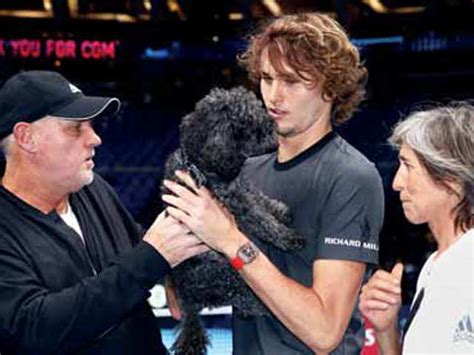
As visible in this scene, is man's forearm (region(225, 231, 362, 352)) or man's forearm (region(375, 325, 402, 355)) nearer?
man's forearm (region(225, 231, 362, 352))

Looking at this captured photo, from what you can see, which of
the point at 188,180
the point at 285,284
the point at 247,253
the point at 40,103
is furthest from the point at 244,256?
the point at 40,103

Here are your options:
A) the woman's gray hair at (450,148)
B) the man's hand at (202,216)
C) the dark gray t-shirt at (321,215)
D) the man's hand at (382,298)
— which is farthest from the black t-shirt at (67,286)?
the woman's gray hair at (450,148)

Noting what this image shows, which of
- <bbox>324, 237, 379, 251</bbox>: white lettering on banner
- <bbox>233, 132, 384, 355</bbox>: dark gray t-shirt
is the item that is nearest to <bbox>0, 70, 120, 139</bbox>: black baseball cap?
<bbox>233, 132, 384, 355</bbox>: dark gray t-shirt

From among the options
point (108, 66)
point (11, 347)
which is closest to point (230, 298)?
point (11, 347)

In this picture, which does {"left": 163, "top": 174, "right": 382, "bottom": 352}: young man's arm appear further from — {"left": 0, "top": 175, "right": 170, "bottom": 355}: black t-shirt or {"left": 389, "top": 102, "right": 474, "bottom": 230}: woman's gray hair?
{"left": 389, "top": 102, "right": 474, "bottom": 230}: woman's gray hair

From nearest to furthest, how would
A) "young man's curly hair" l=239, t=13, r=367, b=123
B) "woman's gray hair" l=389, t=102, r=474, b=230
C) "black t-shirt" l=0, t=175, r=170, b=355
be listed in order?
"woman's gray hair" l=389, t=102, r=474, b=230 → "black t-shirt" l=0, t=175, r=170, b=355 → "young man's curly hair" l=239, t=13, r=367, b=123

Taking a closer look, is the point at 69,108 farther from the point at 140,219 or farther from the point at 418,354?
the point at 140,219

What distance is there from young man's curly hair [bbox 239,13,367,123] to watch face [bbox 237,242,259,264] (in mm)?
431

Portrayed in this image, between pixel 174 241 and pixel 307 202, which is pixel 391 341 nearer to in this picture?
pixel 307 202

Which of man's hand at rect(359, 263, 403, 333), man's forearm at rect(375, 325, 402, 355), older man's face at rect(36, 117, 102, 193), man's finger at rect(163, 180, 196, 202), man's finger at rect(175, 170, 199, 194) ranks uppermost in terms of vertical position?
older man's face at rect(36, 117, 102, 193)

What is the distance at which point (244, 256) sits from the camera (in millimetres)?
1938

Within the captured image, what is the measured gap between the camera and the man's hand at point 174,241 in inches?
77.4

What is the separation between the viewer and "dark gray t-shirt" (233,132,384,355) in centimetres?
201

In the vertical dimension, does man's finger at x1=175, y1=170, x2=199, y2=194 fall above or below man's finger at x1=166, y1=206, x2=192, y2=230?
above
